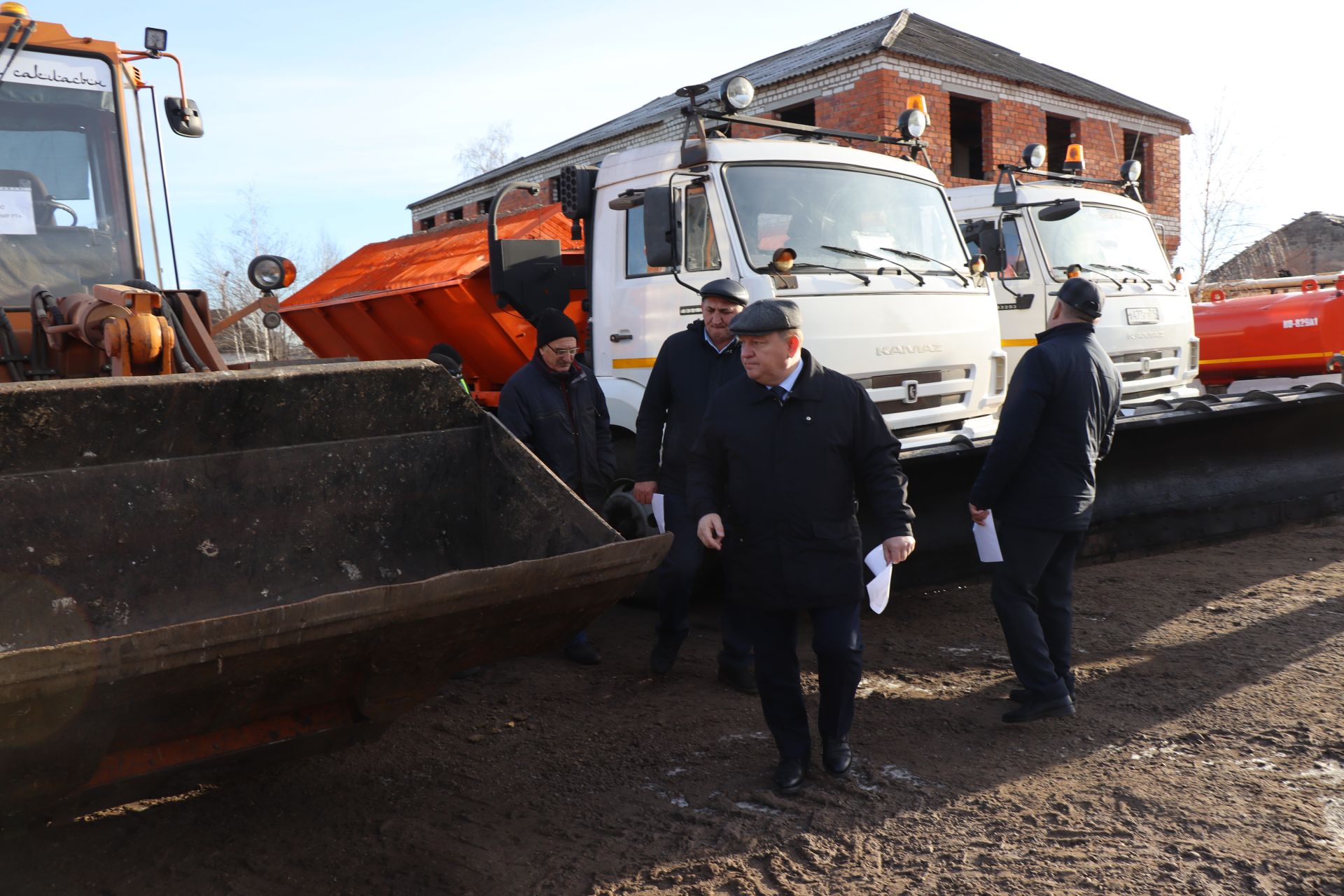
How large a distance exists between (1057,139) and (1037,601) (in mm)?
20106

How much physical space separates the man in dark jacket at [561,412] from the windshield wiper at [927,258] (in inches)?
74.9

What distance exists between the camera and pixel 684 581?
16.3ft

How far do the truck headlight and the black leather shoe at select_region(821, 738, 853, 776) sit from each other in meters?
3.19

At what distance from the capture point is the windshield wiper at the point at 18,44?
197 inches

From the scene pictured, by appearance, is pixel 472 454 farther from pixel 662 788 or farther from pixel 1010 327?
pixel 1010 327

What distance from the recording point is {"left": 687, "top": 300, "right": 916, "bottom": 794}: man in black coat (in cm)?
368

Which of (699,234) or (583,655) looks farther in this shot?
(699,234)

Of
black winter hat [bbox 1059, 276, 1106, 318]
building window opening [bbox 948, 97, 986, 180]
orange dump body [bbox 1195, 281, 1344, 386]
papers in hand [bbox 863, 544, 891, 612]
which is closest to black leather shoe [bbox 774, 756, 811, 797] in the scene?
papers in hand [bbox 863, 544, 891, 612]

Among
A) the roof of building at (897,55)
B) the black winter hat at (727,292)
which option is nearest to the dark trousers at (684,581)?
the black winter hat at (727,292)

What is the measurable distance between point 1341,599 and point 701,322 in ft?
13.3

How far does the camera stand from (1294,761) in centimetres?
383

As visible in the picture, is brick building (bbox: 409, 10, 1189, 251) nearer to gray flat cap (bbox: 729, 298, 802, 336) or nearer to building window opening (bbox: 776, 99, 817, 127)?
building window opening (bbox: 776, 99, 817, 127)

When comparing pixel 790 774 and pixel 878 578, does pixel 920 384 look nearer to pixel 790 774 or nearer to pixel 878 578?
pixel 878 578

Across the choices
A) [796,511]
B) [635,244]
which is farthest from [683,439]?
[635,244]
